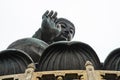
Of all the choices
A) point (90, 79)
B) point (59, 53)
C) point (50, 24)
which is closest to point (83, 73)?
point (90, 79)

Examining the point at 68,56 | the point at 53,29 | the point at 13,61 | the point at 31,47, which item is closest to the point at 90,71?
the point at 68,56

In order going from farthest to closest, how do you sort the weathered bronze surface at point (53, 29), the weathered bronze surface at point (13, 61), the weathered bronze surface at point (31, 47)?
the weathered bronze surface at point (53, 29), the weathered bronze surface at point (31, 47), the weathered bronze surface at point (13, 61)

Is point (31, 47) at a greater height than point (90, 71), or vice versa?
point (31, 47)

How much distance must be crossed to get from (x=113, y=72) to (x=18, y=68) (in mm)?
4810

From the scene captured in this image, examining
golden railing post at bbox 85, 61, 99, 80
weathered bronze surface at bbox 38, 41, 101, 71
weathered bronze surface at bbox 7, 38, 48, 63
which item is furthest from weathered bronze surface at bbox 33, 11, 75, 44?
golden railing post at bbox 85, 61, 99, 80

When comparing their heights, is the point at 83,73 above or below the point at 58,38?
below

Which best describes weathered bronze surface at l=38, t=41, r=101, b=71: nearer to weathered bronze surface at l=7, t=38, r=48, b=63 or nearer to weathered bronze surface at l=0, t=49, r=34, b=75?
weathered bronze surface at l=0, t=49, r=34, b=75

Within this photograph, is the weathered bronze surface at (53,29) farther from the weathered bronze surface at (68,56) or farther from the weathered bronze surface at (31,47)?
the weathered bronze surface at (68,56)

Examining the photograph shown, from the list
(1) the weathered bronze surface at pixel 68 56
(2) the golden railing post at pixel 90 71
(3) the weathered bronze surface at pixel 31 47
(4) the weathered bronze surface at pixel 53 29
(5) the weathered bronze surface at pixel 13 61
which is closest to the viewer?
(2) the golden railing post at pixel 90 71

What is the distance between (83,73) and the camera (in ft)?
64.0

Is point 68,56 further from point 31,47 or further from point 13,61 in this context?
point 31,47

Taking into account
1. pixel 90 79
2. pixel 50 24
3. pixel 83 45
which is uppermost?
pixel 50 24

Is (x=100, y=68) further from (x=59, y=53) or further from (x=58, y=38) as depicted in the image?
(x=58, y=38)

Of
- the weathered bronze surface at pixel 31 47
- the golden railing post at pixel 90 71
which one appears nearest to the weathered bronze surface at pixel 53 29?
the weathered bronze surface at pixel 31 47
